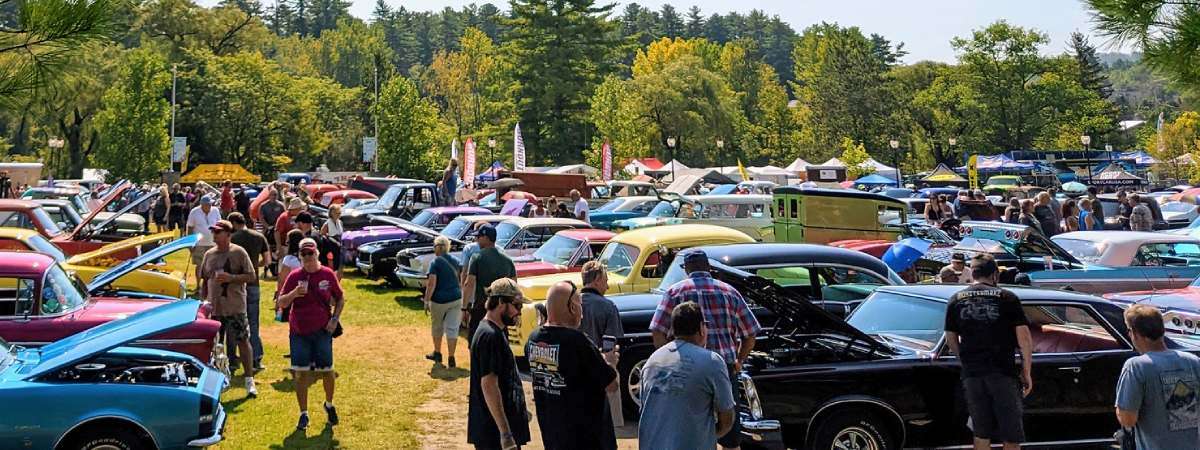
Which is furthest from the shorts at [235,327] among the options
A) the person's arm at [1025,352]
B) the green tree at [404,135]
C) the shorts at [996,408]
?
the green tree at [404,135]

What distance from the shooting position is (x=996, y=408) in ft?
23.9

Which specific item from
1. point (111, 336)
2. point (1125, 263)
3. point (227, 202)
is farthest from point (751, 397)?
point (227, 202)

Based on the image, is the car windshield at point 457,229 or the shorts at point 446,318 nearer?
the shorts at point 446,318

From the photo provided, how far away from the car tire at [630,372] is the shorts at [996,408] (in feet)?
11.0

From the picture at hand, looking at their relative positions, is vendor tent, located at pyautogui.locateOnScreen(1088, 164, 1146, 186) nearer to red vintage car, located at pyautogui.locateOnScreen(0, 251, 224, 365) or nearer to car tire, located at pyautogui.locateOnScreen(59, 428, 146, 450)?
red vintage car, located at pyautogui.locateOnScreen(0, 251, 224, 365)

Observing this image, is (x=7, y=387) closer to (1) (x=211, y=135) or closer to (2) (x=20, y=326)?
(2) (x=20, y=326)

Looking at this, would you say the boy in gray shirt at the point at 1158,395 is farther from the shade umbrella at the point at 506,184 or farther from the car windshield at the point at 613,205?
the shade umbrella at the point at 506,184

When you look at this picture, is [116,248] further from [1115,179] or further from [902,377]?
[1115,179]

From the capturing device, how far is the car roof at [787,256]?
1129cm

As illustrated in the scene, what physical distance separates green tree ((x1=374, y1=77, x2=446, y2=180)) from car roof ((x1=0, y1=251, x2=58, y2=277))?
46109mm

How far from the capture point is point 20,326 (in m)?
9.41

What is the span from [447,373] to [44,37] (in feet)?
17.6

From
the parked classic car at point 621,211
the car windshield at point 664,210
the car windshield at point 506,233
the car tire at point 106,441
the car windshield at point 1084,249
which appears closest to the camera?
the car tire at point 106,441

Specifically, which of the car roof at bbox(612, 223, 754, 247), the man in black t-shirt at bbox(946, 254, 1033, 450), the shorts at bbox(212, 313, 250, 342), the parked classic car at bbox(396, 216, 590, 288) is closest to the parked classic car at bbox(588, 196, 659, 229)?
the parked classic car at bbox(396, 216, 590, 288)
